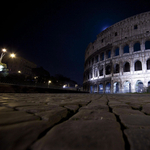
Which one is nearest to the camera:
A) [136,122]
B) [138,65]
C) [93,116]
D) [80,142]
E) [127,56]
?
[80,142]

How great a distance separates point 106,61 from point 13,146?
2462cm

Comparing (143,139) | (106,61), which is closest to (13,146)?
(143,139)

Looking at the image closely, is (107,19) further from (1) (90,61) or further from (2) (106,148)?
(2) (106,148)

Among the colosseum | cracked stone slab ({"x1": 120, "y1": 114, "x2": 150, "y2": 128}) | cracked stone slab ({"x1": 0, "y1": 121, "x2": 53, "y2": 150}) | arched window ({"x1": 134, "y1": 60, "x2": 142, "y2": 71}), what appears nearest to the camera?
cracked stone slab ({"x1": 0, "y1": 121, "x2": 53, "y2": 150})

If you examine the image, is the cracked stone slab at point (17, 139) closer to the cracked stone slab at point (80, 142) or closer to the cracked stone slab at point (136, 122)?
the cracked stone slab at point (80, 142)

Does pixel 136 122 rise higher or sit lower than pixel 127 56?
lower

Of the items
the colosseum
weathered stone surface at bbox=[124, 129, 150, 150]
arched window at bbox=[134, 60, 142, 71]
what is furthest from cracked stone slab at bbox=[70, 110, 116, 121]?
arched window at bbox=[134, 60, 142, 71]

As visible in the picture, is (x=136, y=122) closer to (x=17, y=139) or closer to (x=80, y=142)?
(x=80, y=142)

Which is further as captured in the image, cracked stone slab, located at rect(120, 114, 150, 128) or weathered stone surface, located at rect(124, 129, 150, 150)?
cracked stone slab, located at rect(120, 114, 150, 128)

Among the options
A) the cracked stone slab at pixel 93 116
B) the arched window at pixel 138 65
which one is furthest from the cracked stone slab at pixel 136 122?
the arched window at pixel 138 65

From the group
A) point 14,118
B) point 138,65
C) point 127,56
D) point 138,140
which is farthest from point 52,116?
Answer: point 138,65

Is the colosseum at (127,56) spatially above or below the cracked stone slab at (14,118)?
above

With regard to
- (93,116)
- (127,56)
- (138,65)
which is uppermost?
(127,56)

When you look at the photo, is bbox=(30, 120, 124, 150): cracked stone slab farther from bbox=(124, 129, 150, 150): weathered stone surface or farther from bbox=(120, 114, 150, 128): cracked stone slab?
bbox=(120, 114, 150, 128): cracked stone slab
